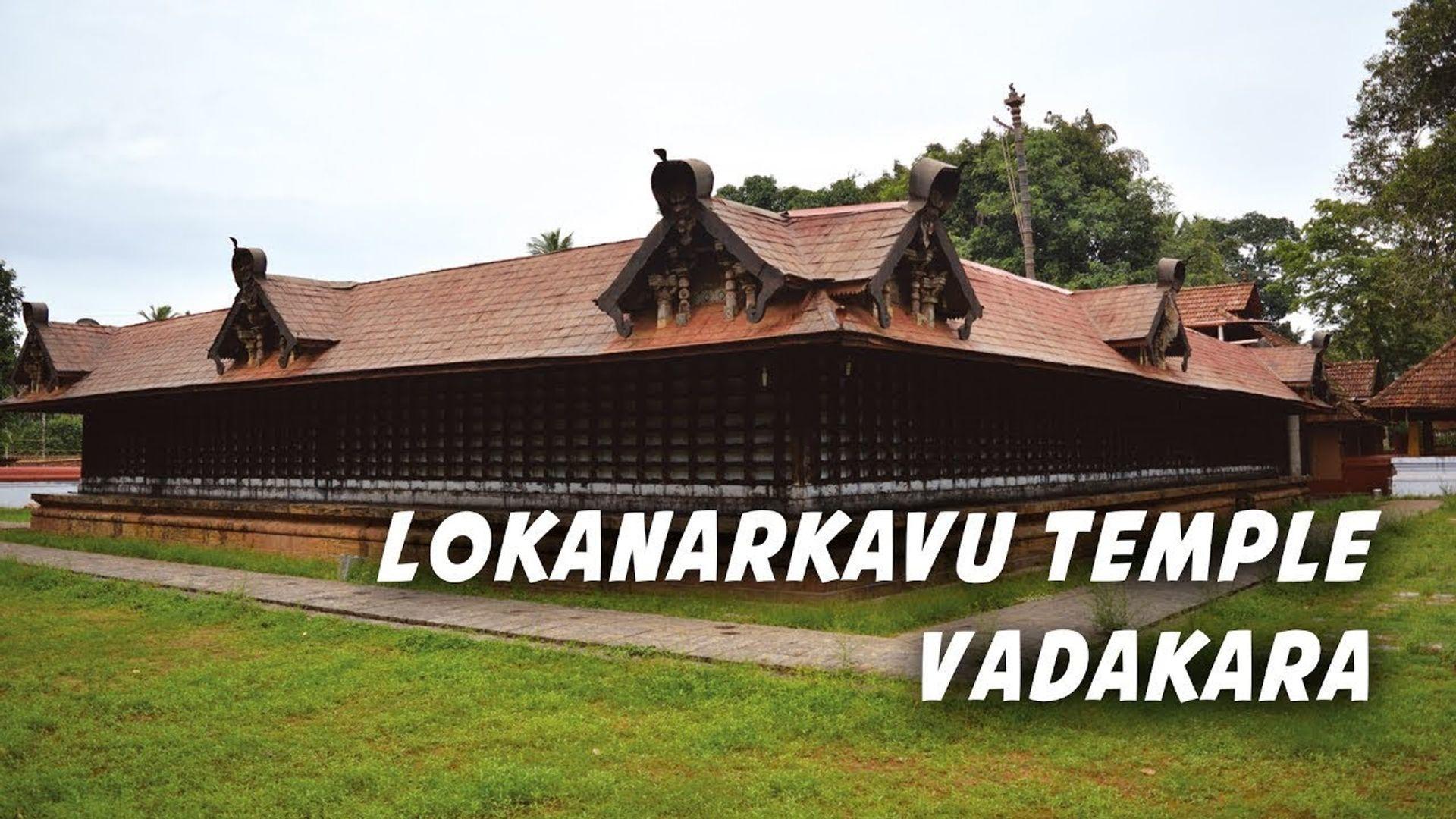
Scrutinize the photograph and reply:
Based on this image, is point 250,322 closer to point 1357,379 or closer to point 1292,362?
point 1292,362

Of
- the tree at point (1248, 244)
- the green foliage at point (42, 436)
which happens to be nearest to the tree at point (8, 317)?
the green foliage at point (42, 436)

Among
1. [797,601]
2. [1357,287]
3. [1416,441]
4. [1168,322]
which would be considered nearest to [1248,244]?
[1357,287]

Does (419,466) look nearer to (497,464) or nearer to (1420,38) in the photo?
(497,464)

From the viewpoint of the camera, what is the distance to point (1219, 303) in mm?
37062

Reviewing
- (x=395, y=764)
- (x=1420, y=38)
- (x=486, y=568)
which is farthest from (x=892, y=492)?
(x=1420, y=38)

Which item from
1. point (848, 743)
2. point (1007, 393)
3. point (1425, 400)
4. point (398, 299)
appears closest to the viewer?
point (848, 743)

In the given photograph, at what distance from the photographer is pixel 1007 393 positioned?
58.1 ft

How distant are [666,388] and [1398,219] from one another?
32114 millimetres

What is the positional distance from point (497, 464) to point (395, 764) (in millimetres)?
10397

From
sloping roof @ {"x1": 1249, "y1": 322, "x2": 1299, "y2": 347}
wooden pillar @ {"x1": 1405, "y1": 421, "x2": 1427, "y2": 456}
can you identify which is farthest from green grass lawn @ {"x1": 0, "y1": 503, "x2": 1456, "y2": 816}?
wooden pillar @ {"x1": 1405, "y1": 421, "x2": 1427, "y2": 456}

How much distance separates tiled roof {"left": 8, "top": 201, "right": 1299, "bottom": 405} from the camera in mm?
13281

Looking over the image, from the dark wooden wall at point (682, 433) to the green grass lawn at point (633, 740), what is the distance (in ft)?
14.6

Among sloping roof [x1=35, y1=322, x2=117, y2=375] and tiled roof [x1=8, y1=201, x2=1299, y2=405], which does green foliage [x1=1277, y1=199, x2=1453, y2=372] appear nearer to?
tiled roof [x1=8, y1=201, x2=1299, y2=405]

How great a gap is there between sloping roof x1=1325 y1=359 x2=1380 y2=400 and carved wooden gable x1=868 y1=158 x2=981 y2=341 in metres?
30.7
